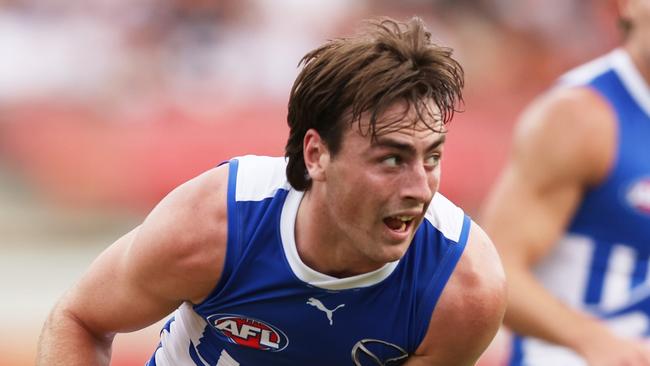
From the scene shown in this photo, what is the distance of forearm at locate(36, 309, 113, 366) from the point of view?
12.9ft

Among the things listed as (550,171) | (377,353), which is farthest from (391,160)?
(550,171)

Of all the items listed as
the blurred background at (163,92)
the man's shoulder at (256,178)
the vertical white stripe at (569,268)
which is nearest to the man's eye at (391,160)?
the man's shoulder at (256,178)

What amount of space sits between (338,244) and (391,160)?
0.37m

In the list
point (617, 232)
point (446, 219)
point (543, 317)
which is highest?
point (446, 219)

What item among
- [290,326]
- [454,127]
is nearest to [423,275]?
[290,326]

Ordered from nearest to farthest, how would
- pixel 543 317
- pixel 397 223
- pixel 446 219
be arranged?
1. pixel 397 223
2. pixel 446 219
3. pixel 543 317

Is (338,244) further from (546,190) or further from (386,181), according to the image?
(546,190)

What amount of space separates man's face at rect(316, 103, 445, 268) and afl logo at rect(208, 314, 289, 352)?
0.38 meters

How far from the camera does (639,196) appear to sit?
489 centimetres

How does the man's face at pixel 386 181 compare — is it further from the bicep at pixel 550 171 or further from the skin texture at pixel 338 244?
the bicep at pixel 550 171

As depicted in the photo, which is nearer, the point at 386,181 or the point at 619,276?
the point at 386,181

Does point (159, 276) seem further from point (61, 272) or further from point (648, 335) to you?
point (61, 272)

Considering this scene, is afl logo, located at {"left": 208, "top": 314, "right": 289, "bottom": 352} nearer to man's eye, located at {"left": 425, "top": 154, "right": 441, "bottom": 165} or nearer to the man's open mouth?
the man's open mouth

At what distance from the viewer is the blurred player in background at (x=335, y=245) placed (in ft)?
11.5
